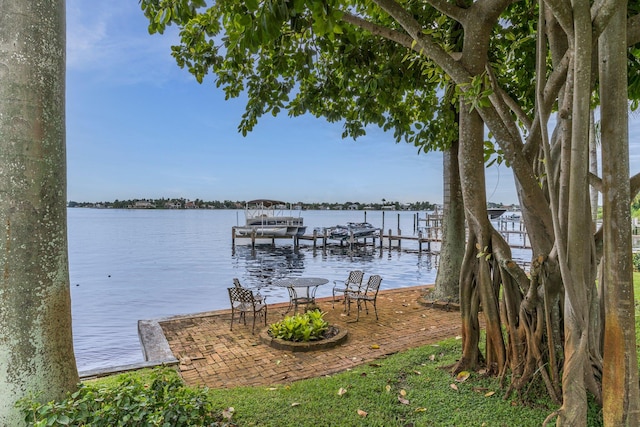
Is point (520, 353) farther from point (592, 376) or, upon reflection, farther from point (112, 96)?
point (112, 96)

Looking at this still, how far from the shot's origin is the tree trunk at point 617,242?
89.5 inches

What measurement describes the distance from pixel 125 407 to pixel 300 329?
3451mm

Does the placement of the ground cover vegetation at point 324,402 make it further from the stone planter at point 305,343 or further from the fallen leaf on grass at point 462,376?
the stone planter at point 305,343

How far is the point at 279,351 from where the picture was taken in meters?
5.23

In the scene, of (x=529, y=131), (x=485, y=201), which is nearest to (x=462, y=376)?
(x=485, y=201)

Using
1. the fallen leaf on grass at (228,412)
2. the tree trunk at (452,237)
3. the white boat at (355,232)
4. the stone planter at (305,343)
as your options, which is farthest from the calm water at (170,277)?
the tree trunk at (452,237)

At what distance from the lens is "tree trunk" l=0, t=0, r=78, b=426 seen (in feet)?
6.81

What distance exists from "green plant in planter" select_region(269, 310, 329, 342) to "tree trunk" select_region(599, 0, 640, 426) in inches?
145

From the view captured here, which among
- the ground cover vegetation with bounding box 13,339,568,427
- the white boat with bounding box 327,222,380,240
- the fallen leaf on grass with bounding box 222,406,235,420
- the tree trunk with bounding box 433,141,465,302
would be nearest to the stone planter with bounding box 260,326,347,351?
the ground cover vegetation with bounding box 13,339,568,427

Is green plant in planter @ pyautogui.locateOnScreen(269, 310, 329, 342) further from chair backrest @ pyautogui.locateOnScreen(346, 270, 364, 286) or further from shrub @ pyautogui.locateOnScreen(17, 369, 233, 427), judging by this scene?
shrub @ pyautogui.locateOnScreen(17, 369, 233, 427)

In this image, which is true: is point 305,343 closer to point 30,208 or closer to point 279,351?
point 279,351

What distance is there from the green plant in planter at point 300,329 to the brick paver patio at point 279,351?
0.27 metres

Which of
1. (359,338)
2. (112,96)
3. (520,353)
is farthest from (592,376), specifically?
(112,96)

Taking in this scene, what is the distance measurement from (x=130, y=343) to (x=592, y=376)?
8.13 metres
